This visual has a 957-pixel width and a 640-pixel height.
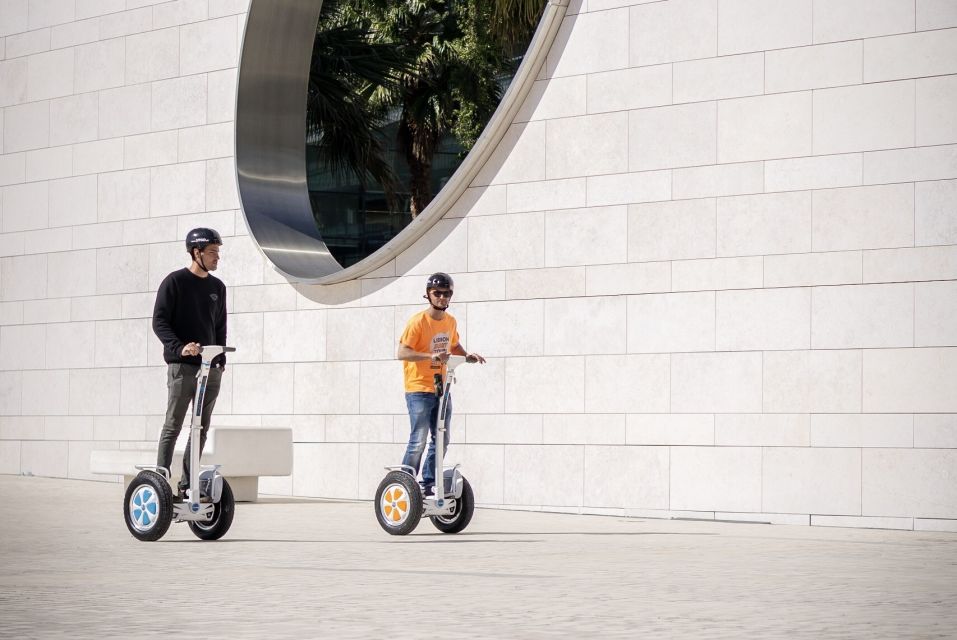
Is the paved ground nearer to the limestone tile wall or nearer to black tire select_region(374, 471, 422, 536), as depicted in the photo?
black tire select_region(374, 471, 422, 536)

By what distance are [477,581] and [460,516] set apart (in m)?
2.87

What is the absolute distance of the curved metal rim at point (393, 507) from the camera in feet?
31.0

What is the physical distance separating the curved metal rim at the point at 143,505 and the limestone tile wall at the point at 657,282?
13.6 feet

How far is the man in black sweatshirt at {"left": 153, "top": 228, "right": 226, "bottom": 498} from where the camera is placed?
911cm

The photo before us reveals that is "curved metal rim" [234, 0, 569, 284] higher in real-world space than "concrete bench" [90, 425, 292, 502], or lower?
higher

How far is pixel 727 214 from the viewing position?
11.4 m

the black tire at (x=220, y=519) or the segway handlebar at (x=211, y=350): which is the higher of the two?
the segway handlebar at (x=211, y=350)

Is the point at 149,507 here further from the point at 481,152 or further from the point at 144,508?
the point at 481,152

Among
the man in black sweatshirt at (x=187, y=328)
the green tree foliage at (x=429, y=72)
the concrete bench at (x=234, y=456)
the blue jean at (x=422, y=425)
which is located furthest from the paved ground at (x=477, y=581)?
the green tree foliage at (x=429, y=72)

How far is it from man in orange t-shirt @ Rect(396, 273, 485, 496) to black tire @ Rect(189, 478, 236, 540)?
1.28 meters

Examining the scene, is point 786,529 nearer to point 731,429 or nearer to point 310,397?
point 731,429

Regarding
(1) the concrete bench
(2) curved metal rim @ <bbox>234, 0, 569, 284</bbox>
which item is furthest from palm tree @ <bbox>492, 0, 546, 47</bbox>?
(1) the concrete bench

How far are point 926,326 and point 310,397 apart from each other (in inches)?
236

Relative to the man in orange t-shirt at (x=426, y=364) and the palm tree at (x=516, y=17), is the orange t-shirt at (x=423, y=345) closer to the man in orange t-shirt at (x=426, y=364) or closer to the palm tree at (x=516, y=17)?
the man in orange t-shirt at (x=426, y=364)
